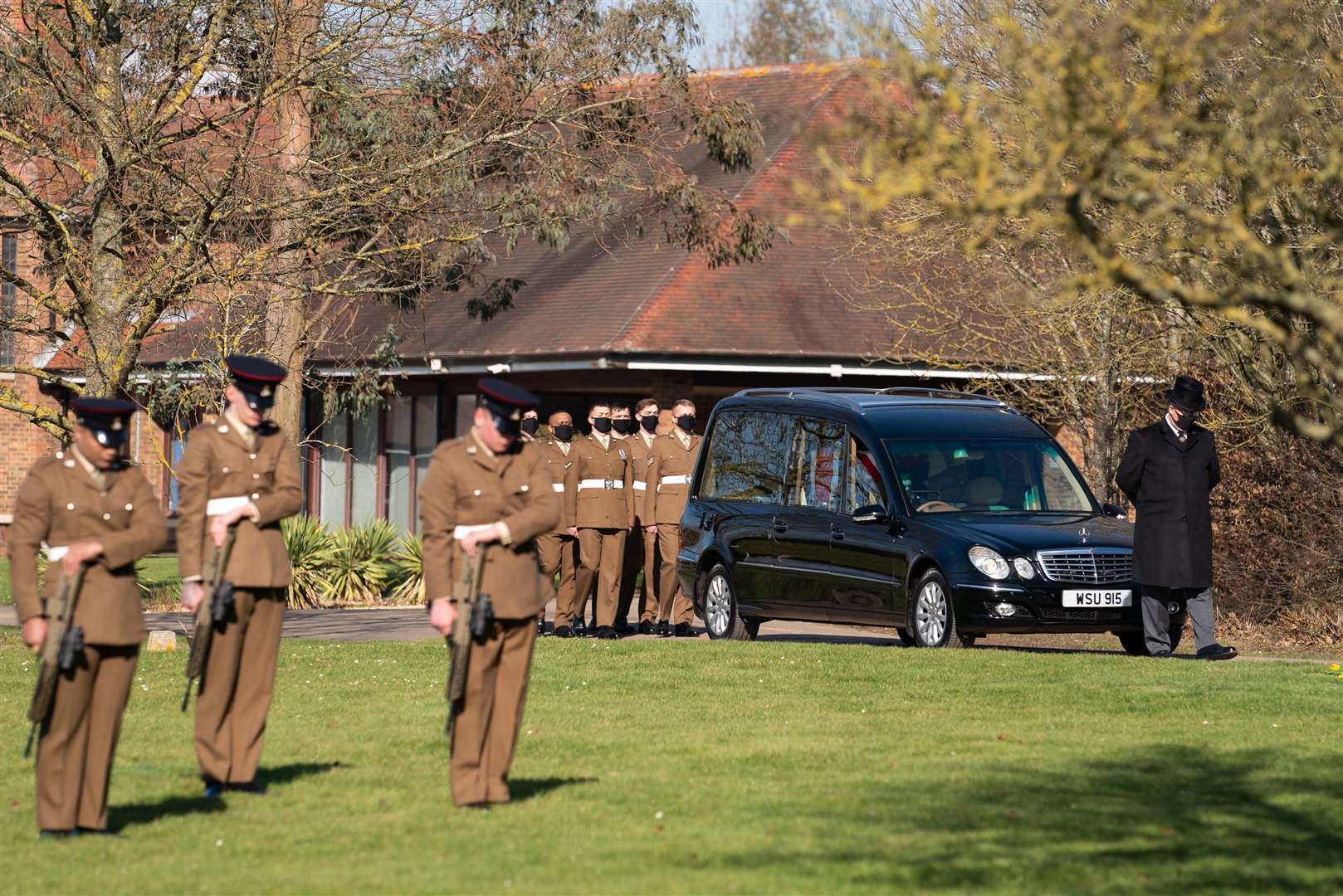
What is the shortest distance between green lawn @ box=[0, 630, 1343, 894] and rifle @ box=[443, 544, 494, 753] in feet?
1.97

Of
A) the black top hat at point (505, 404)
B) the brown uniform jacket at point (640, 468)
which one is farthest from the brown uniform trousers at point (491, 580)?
the brown uniform jacket at point (640, 468)

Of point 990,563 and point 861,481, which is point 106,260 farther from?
point 990,563

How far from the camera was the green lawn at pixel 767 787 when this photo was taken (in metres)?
8.69

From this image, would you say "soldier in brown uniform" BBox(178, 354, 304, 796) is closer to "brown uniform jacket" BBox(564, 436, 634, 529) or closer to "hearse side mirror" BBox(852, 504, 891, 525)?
"hearse side mirror" BBox(852, 504, 891, 525)

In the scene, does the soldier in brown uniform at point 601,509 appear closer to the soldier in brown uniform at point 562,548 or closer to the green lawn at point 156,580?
the soldier in brown uniform at point 562,548

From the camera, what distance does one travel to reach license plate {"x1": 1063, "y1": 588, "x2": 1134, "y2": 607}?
1717cm

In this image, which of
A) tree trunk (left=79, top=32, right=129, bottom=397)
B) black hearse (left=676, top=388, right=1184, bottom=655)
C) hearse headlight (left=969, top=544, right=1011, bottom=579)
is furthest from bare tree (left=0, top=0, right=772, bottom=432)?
hearse headlight (left=969, top=544, right=1011, bottom=579)

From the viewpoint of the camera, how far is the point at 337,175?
19312 mm

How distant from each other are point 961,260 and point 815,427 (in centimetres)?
744

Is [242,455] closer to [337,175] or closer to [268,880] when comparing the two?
[268,880]

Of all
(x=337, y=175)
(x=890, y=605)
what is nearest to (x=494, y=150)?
(x=337, y=175)

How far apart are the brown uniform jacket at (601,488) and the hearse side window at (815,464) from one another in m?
1.82

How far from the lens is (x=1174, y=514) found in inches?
659

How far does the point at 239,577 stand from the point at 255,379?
96 centimetres
